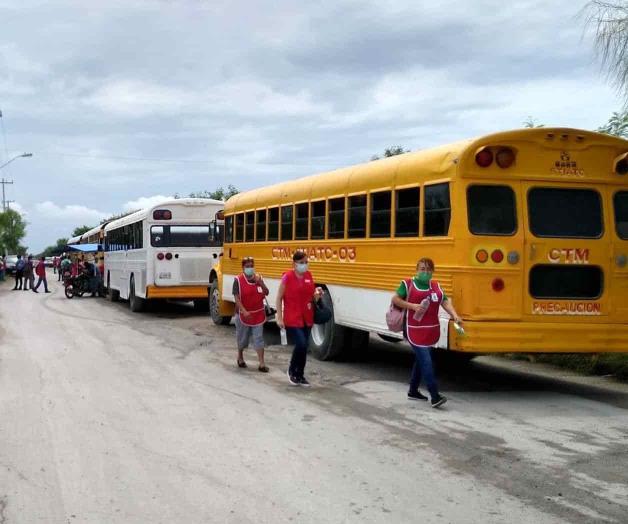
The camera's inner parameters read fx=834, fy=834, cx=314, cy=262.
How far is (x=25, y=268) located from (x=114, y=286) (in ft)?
42.4

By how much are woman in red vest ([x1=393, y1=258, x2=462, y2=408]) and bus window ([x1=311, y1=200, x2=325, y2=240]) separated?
3848 millimetres

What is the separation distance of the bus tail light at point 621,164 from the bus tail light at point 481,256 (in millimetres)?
1994

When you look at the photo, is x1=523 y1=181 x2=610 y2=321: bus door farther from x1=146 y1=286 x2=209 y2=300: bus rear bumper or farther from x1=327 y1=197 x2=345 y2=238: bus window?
x1=146 y1=286 x2=209 y2=300: bus rear bumper

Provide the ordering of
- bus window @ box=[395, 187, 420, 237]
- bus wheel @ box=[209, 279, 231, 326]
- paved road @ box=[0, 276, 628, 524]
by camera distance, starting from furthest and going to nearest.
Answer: bus wheel @ box=[209, 279, 231, 326], bus window @ box=[395, 187, 420, 237], paved road @ box=[0, 276, 628, 524]

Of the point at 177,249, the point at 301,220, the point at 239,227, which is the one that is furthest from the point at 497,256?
the point at 177,249

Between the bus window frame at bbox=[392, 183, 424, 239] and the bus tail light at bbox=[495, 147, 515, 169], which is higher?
the bus tail light at bbox=[495, 147, 515, 169]

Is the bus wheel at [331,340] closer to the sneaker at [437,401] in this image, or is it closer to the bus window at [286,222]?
the bus window at [286,222]

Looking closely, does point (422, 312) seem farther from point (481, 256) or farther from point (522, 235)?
point (522, 235)

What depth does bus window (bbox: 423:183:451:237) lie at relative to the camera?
9.31 meters

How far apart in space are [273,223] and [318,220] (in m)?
2.03

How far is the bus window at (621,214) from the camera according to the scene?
9.67 m

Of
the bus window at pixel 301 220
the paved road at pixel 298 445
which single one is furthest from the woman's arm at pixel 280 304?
the bus window at pixel 301 220

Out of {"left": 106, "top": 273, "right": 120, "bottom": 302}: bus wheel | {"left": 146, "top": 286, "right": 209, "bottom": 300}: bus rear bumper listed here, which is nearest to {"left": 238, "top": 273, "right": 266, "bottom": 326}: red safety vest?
{"left": 146, "top": 286, "right": 209, "bottom": 300}: bus rear bumper

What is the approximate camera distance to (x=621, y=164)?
9.68 m
